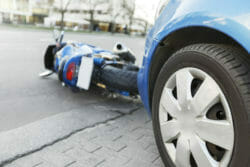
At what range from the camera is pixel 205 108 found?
1.43 m

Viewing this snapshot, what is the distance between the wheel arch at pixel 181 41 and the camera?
1.59 metres

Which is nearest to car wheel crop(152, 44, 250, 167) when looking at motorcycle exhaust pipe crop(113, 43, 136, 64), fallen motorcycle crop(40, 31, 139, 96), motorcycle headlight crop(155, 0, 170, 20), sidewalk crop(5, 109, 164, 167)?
sidewalk crop(5, 109, 164, 167)

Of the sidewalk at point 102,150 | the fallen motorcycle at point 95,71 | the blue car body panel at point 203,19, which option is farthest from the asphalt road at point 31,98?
the blue car body panel at point 203,19

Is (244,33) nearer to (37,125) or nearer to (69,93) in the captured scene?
(37,125)

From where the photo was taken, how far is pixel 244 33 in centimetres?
127

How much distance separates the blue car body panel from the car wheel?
145mm

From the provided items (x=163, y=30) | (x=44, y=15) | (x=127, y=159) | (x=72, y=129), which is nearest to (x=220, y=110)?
(x=163, y=30)

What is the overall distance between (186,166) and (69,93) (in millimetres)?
2633

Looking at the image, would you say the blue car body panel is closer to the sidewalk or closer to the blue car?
the blue car

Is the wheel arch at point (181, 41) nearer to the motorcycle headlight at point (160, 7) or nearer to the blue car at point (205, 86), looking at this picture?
the blue car at point (205, 86)

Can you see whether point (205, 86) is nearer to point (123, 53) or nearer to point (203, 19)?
point (203, 19)

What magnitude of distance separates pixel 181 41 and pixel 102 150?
1093mm

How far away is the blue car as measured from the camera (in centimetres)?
129

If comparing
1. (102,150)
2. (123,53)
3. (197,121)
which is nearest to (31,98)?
(123,53)
